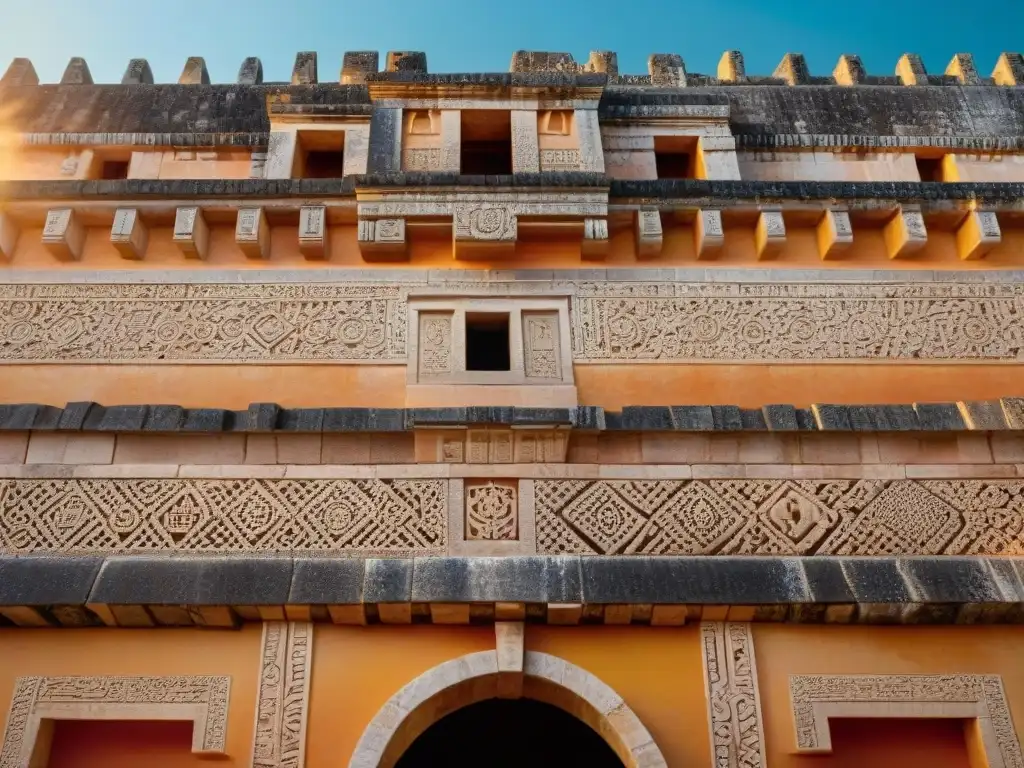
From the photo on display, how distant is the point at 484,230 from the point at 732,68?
4268mm

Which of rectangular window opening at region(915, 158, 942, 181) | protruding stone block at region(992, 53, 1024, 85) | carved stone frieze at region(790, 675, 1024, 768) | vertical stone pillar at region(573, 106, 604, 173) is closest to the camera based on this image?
carved stone frieze at region(790, 675, 1024, 768)

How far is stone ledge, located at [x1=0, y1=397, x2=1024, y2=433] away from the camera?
5.30 metres

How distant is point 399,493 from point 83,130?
16.2 feet

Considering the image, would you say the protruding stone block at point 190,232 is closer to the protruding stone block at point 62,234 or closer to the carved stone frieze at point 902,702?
the protruding stone block at point 62,234

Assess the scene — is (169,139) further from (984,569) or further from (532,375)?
(984,569)

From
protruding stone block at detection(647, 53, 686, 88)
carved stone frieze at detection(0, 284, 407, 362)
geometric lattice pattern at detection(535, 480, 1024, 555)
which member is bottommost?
geometric lattice pattern at detection(535, 480, 1024, 555)

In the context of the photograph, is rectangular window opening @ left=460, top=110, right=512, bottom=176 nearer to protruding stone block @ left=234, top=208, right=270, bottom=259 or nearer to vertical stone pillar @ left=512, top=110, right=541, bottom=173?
vertical stone pillar @ left=512, top=110, right=541, bottom=173

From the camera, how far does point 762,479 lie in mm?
5355

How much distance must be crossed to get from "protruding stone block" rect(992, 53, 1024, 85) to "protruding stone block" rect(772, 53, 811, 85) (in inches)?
79.5

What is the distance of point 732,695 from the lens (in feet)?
15.8

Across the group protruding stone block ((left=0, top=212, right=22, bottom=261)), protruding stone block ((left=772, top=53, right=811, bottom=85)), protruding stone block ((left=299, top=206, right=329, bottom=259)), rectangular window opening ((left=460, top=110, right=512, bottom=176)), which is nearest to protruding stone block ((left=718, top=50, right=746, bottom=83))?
protruding stone block ((left=772, top=53, right=811, bottom=85))

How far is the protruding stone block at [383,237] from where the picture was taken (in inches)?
243

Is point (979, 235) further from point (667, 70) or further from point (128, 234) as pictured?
point (128, 234)

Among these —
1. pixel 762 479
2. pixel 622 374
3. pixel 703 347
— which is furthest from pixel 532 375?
pixel 762 479
